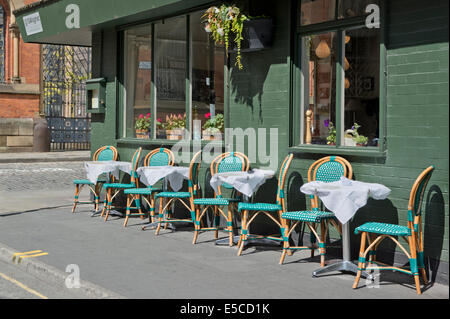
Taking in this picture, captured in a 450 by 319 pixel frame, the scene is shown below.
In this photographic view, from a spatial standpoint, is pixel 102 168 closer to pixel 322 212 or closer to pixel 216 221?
pixel 216 221

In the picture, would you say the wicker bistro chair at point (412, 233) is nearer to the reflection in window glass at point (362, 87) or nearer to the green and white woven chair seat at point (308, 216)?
the green and white woven chair seat at point (308, 216)

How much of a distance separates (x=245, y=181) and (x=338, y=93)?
1.52 metres

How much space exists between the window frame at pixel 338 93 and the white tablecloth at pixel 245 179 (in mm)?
506

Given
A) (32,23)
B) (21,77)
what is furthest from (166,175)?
(21,77)

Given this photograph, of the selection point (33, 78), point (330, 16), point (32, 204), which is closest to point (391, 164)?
point (330, 16)

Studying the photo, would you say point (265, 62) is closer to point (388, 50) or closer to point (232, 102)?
point (232, 102)

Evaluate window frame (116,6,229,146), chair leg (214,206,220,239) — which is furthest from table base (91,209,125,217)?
chair leg (214,206,220,239)

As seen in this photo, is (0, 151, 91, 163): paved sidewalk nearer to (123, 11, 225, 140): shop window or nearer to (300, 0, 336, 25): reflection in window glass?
(123, 11, 225, 140): shop window

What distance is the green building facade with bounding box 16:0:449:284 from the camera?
20.7ft

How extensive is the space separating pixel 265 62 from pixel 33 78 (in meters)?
21.1

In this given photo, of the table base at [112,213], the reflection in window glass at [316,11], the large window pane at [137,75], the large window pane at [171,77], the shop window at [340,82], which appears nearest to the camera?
the shop window at [340,82]

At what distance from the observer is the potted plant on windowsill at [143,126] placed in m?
11.2

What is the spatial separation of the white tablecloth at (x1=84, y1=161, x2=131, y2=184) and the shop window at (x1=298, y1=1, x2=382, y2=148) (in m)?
3.60

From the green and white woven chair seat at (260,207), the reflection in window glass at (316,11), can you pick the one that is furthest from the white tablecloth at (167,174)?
the reflection in window glass at (316,11)
